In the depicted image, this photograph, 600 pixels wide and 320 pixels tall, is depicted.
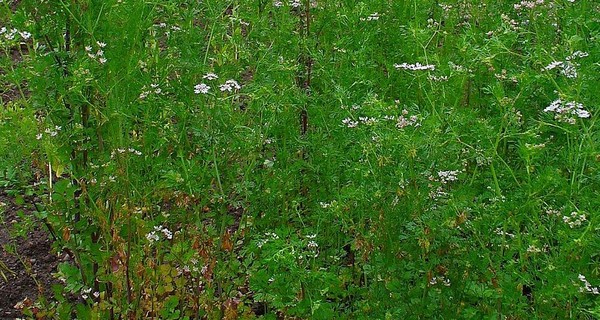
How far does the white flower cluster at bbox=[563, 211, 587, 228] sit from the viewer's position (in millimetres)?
2959

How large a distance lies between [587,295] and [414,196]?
32.1 inches

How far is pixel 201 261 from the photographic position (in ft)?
12.8

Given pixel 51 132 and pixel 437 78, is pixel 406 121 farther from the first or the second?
pixel 51 132

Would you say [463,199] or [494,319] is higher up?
[463,199]

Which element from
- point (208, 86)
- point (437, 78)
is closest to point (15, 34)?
point (208, 86)

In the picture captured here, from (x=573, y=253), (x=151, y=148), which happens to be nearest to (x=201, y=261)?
(x=151, y=148)

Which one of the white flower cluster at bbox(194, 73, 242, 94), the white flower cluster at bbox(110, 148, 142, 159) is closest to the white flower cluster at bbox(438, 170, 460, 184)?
the white flower cluster at bbox(194, 73, 242, 94)

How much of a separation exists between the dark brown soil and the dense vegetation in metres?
0.42

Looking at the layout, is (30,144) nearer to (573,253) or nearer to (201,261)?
(201,261)

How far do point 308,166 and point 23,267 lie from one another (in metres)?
1.98

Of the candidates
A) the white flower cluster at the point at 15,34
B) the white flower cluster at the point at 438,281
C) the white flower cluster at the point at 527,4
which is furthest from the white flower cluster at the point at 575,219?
the white flower cluster at the point at 15,34

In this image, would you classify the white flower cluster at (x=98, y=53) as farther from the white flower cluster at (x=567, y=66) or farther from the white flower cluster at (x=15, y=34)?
the white flower cluster at (x=567, y=66)

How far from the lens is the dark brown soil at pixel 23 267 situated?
14.8ft

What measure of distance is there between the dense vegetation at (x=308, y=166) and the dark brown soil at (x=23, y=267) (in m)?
0.42
